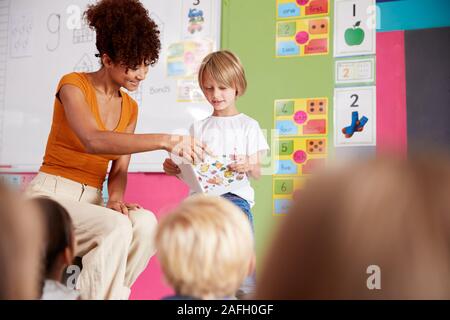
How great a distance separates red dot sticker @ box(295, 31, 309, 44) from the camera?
2.40 meters

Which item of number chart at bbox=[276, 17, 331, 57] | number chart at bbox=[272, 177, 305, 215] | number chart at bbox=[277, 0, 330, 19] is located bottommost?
number chart at bbox=[272, 177, 305, 215]

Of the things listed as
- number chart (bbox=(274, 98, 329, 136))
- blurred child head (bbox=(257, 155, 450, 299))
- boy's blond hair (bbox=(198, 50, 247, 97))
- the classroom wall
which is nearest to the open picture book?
boy's blond hair (bbox=(198, 50, 247, 97))

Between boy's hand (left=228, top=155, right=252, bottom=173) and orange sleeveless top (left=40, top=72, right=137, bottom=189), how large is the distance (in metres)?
0.41

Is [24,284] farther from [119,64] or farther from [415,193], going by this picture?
[119,64]

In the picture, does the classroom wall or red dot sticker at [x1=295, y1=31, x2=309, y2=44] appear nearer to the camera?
the classroom wall

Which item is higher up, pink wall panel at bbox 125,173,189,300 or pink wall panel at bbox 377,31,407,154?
pink wall panel at bbox 377,31,407,154

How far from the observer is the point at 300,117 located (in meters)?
2.39

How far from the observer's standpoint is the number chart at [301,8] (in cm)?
239

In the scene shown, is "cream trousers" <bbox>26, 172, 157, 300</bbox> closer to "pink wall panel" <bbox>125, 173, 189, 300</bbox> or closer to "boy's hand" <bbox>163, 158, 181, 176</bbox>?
"boy's hand" <bbox>163, 158, 181, 176</bbox>

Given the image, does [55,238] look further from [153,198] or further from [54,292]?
[153,198]

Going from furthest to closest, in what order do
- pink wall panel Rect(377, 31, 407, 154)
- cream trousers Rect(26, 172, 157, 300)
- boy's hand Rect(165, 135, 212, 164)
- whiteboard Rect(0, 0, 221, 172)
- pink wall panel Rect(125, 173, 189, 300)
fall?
1. whiteboard Rect(0, 0, 221, 172)
2. pink wall panel Rect(125, 173, 189, 300)
3. pink wall panel Rect(377, 31, 407, 154)
4. boy's hand Rect(165, 135, 212, 164)
5. cream trousers Rect(26, 172, 157, 300)

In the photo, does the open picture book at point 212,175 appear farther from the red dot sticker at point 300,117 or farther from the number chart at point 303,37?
the number chart at point 303,37

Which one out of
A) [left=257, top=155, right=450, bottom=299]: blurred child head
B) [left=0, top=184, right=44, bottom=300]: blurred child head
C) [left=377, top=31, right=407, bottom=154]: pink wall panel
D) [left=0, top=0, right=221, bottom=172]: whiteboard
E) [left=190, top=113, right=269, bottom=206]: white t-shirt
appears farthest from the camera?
[left=0, top=0, right=221, bottom=172]: whiteboard

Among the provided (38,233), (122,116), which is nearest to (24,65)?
(122,116)
